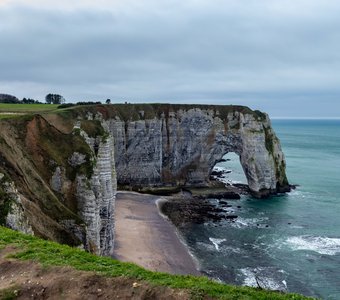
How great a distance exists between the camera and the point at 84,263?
1689 centimetres

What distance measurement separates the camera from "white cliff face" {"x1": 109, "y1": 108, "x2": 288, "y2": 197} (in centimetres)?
8088

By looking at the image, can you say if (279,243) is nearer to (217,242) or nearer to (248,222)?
(217,242)

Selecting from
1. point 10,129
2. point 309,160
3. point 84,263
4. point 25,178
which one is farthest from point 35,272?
point 309,160

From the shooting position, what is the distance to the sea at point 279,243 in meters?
41.6

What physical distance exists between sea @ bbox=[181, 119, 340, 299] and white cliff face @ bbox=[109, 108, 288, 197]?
7005 mm

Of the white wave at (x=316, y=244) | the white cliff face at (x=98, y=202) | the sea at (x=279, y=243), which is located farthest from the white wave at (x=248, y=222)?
the white cliff face at (x=98, y=202)

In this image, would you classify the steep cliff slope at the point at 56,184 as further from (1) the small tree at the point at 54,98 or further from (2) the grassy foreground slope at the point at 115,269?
(1) the small tree at the point at 54,98

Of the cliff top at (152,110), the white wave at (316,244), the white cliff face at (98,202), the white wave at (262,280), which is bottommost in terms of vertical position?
the white wave at (262,280)

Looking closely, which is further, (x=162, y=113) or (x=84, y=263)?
(x=162, y=113)

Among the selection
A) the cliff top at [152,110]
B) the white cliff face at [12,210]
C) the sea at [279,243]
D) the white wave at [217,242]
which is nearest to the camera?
the white cliff face at [12,210]

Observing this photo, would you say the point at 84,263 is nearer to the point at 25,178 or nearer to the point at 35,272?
the point at 35,272

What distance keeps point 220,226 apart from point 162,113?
32.1m

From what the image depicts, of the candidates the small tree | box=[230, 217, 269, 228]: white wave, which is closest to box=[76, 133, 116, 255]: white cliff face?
box=[230, 217, 269, 228]: white wave

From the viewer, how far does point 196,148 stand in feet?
281
